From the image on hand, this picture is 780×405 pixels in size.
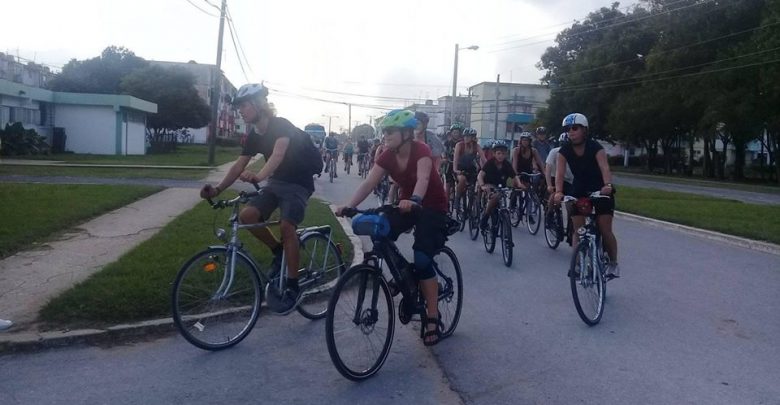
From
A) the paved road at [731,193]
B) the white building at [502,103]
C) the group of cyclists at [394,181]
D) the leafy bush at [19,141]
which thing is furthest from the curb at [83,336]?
the white building at [502,103]

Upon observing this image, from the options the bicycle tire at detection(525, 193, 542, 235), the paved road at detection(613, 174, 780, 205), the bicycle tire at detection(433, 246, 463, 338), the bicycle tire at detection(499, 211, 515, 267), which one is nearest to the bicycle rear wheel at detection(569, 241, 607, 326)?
the bicycle tire at detection(433, 246, 463, 338)

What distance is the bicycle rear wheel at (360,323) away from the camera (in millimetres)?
5094

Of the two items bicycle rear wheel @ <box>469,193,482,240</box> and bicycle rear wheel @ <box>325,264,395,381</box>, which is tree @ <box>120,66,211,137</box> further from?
bicycle rear wheel @ <box>325,264,395,381</box>

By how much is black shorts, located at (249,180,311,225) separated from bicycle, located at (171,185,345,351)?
0.24ft

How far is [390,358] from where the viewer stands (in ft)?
19.4

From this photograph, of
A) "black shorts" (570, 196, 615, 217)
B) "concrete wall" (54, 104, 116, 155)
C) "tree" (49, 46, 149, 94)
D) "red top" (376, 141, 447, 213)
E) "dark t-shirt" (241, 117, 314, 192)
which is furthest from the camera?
"tree" (49, 46, 149, 94)

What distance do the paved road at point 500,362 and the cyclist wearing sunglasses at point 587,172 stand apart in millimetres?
748

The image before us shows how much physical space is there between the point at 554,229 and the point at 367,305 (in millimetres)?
6644

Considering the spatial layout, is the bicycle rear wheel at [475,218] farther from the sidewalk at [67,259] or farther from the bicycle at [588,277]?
the bicycle at [588,277]

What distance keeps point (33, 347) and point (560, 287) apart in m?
5.30

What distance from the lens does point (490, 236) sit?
1098cm

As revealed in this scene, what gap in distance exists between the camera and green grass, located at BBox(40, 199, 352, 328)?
651 cm

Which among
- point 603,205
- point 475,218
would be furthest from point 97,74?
point 603,205

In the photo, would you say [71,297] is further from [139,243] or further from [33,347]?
[139,243]
